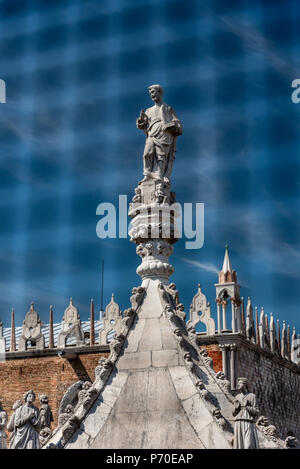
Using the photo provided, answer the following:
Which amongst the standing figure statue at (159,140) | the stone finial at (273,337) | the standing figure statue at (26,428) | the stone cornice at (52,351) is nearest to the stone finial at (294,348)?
the stone finial at (273,337)

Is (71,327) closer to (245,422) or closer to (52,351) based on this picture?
(52,351)

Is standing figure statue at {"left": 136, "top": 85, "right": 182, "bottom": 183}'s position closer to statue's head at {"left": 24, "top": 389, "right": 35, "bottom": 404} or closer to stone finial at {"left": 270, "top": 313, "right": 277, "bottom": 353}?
Answer: statue's head at {"left": 24, "top": 389, "right": 35, "bottom": 404}

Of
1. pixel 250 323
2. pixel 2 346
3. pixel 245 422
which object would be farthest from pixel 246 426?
pixel 2 346

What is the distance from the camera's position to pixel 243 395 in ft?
35.5

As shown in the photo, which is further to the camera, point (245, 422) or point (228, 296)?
point (228, 296)

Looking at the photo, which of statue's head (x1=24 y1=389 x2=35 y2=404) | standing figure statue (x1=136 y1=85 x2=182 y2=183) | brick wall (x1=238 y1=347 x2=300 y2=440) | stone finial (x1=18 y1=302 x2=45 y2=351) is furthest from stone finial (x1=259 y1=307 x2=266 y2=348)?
statue's head (x1=24 y1=389 x2=35 y2=404)

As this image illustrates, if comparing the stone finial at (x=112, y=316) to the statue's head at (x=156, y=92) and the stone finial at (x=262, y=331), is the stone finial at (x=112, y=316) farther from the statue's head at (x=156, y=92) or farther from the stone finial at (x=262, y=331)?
the statue's head at (x=156, y=92)

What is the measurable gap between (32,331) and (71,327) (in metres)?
1.66

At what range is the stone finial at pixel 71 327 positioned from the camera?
34.8 meters

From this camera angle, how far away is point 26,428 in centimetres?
1120

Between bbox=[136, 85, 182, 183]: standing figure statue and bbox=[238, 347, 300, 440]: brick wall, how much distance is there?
2124cm

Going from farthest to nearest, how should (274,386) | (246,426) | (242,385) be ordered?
1. (274,386)
2. (242,385)
3. (246,426)

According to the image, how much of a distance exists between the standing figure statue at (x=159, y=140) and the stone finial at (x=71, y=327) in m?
22.1
